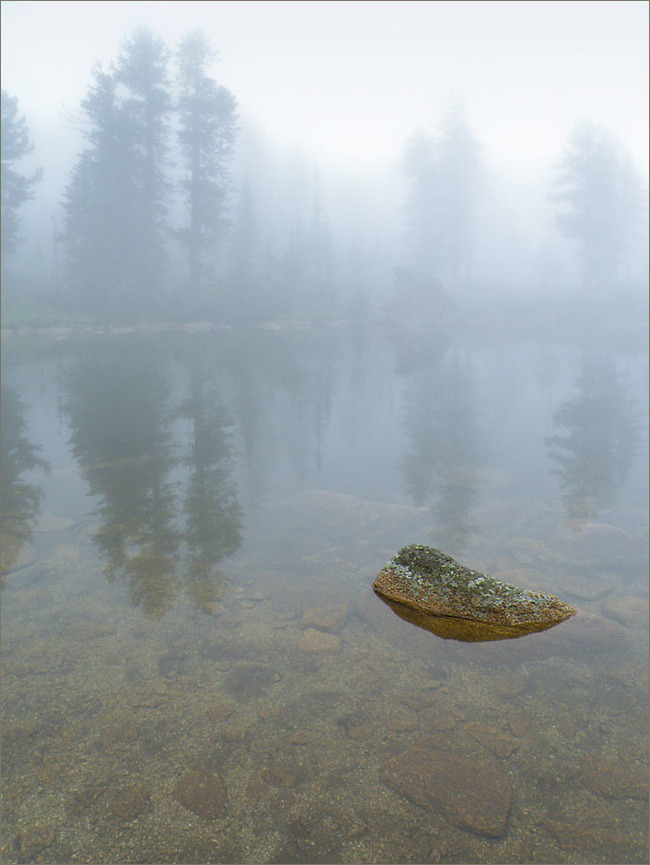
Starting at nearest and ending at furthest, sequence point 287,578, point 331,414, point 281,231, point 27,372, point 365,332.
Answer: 1. point 287,578
2. point 331,414
3. point 27,372
4. point 365,332
5. point 281,231

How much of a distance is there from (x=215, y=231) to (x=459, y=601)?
1923 inches

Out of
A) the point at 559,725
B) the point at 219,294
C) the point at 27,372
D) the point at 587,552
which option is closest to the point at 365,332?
the point at 219,294

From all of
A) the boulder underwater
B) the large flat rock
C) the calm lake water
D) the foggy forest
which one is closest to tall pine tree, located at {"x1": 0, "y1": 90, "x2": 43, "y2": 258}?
the foggy forest

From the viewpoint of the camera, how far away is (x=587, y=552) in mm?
8688

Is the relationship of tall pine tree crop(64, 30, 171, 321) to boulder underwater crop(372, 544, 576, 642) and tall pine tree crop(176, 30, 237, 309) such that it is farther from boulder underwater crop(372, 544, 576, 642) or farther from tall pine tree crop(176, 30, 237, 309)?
boulder underwater crop(372, 544, 576, 642)

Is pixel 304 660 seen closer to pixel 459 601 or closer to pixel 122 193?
pixel 459 601

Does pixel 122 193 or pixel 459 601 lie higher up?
pixel 122 193

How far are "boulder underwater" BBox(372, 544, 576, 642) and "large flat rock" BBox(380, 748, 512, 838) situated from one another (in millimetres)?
1212

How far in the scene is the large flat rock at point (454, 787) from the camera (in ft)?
12.6

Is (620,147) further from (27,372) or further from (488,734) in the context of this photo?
(488,734)

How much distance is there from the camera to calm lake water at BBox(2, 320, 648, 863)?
3.81 metres

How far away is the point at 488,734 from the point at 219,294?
4588 centimetres

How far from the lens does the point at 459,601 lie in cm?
508

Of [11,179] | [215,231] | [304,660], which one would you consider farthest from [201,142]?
[304,660]
